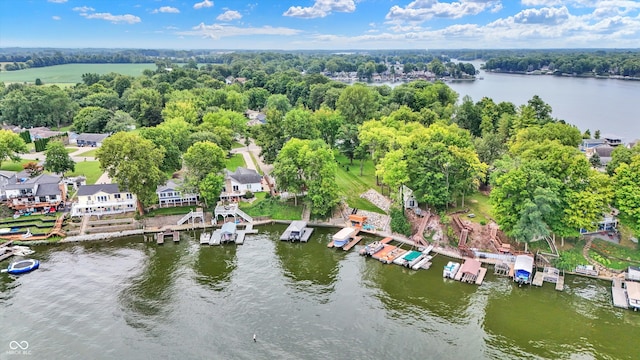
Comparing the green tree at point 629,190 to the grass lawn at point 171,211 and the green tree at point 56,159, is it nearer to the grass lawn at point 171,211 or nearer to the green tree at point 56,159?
the grass lawn at point 171,211

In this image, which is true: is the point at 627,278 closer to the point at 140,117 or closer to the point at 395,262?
the point at 395,262

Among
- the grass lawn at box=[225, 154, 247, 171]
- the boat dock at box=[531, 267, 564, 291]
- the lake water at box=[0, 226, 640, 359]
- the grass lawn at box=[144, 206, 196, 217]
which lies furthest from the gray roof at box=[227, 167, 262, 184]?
the boat dock at box=[531, 267, 564, 291]

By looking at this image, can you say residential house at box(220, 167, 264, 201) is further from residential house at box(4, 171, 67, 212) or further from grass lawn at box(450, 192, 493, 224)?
grass lawn at box(450, 192, 493, 224)

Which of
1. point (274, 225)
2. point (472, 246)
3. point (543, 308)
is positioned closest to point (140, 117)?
point (274, 225)

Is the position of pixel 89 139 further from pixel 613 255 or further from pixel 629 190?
pixel 629 190

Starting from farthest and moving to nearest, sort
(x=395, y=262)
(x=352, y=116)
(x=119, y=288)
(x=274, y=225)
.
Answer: (x=352, y=116), (x=274, y=225), (x=395, y=262), (x=119, y=288)

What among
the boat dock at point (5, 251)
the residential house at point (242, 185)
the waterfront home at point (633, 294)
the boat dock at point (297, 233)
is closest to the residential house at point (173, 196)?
the residential house at point (242, 185)
